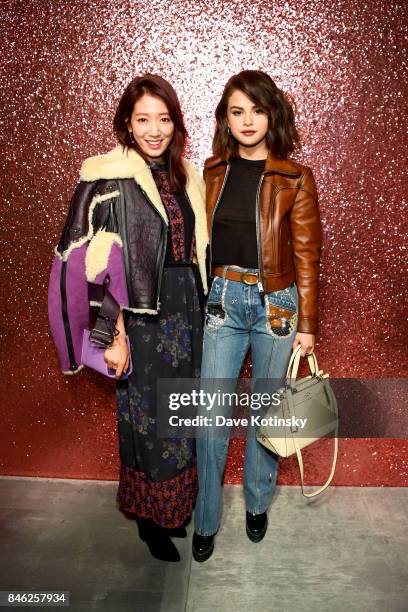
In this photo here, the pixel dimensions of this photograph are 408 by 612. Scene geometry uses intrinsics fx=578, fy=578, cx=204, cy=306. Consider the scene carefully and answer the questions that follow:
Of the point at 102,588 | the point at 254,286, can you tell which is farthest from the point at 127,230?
the point at 102,588

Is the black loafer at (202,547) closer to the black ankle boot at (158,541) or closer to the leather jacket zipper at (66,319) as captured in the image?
the black ankle boot at (158,541)

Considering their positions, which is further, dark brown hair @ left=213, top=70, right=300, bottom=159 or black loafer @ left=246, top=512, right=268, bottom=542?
black loafer @ left=246, top=512, right=268, bottom=542

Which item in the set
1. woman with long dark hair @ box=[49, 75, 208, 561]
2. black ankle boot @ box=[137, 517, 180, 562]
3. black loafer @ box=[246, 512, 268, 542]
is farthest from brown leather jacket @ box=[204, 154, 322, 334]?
black ankle boot @ box=[137, 517, 180, 562]

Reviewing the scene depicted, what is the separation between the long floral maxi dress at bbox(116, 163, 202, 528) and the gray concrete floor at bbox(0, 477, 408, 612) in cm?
22

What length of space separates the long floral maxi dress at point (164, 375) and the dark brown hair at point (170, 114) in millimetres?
44

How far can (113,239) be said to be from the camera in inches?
76.8

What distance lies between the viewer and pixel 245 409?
2.76m

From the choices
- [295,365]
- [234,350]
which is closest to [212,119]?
[234,350]

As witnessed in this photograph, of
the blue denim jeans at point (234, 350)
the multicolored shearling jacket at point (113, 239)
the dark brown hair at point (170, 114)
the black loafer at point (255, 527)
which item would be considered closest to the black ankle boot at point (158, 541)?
the blue denim jeans at point (234, 350)

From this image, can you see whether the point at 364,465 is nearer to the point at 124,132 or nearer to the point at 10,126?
the point at 124,132

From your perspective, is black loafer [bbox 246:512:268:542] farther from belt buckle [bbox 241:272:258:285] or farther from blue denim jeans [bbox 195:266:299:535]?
belt buckle [bbox 241:272:258:285]

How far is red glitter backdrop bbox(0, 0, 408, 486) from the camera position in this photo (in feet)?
7.77

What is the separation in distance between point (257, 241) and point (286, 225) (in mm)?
137

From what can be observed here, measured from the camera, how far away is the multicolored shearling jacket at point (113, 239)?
1943 mm
